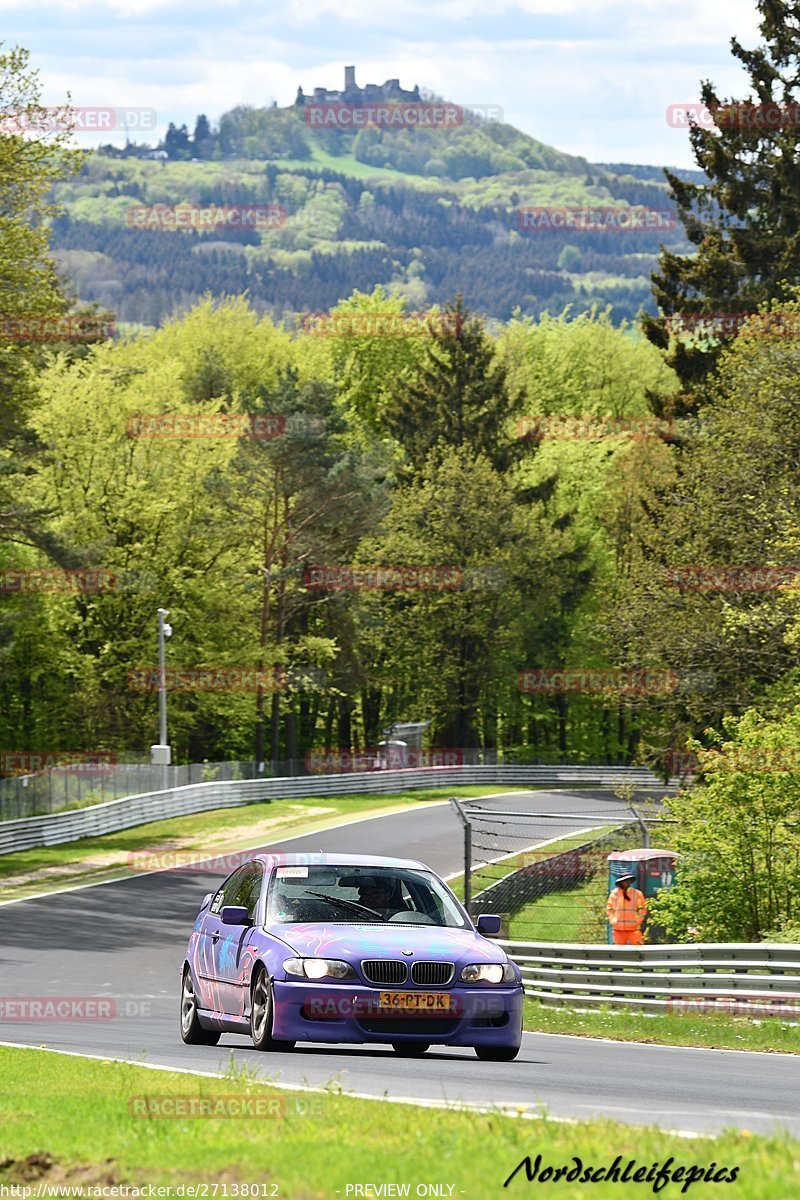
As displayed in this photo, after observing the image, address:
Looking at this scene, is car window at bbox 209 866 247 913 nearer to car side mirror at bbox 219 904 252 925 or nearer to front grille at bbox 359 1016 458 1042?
car side mirror at bbox 219 904 252 925

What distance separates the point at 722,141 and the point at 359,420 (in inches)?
1347

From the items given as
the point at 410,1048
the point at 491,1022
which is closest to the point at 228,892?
the point at 410,1048

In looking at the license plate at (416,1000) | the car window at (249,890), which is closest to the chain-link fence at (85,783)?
the car window at (249,890)

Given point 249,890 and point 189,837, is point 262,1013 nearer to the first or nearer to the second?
point 249,890

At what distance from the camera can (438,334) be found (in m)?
86.4

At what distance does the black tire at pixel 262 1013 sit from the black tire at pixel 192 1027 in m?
1.86

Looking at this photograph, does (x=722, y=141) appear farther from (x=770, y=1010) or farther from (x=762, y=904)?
(x=770, y=1010)

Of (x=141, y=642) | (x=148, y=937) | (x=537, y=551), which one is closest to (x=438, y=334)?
(x=537, y=551)

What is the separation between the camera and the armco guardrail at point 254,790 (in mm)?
49156

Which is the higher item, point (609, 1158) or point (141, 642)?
point (609, 1158)

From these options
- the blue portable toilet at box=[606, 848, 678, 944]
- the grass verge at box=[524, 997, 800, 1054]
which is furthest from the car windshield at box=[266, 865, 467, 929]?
the blue portable toilet at box=[606, 848, 678, 944]

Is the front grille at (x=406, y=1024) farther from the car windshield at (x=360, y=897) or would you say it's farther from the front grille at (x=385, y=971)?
the car windshield at (x=360, y=897)

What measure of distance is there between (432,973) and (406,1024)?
389 mm

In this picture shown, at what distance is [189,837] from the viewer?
51750 millimetres
